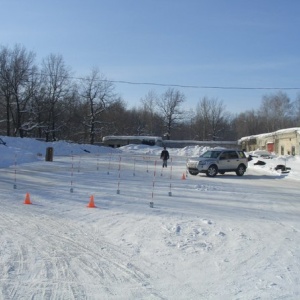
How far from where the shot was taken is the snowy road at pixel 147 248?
582 centimetres

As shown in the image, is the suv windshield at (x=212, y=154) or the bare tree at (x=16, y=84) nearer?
the suv windshield at (x=212, y=154)

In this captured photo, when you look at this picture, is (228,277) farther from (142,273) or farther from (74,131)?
(74,131)

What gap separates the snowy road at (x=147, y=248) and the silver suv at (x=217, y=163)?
488 inches

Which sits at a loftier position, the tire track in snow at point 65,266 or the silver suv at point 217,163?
the silver suv at point 217,163

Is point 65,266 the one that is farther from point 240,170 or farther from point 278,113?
point 278,113

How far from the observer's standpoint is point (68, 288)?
573 cm

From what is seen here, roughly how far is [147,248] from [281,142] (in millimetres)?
57054

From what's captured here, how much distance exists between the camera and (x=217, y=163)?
91.5 feet

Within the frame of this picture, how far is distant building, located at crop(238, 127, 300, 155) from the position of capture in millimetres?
54731

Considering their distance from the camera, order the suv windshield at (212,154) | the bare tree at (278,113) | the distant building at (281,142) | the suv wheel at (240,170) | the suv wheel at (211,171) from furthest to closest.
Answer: the bare tree at (278,113) → the distant building at (281,142) → the suv wheel at (240,170) → the suv windshield at (212,154) → the suv wheel at (211,171)

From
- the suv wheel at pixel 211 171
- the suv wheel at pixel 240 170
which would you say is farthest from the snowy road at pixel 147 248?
the suv wheel at pixel 240 170

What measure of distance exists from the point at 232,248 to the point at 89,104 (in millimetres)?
84424

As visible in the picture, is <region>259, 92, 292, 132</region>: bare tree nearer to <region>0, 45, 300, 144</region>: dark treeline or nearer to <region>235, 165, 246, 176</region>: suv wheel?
<region>0, 45, 300, 144</region>: dark treeline

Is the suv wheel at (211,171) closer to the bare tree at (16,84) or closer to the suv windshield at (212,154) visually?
the suv windshield at (212,154)
